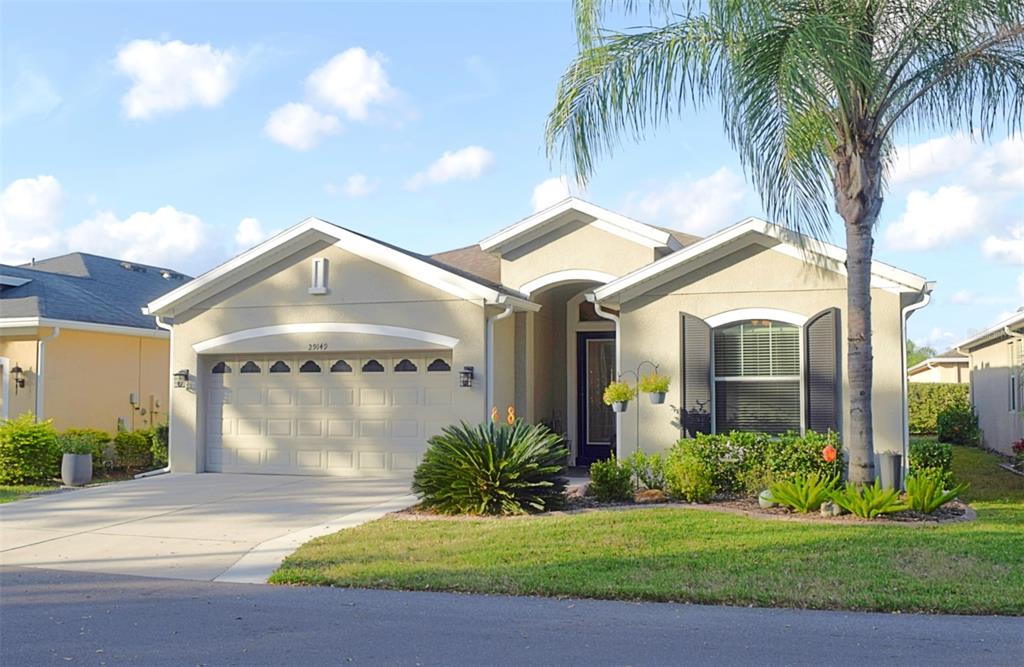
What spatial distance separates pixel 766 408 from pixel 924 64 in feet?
16.7

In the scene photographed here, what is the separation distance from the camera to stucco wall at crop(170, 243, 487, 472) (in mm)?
15469

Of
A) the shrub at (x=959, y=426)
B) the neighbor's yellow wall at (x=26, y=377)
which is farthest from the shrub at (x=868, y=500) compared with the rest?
the shrub at (x=959, y=426)

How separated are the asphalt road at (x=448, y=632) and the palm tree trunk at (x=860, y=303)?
437cm

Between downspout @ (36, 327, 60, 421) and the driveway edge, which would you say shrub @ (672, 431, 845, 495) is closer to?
the driveway edge

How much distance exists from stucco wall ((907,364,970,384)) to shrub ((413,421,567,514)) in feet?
74.3

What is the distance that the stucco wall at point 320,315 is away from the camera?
50.8ft

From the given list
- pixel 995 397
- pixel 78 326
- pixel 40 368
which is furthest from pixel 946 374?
pixel 40 368

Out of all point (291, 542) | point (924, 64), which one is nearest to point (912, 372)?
point (924, 64)

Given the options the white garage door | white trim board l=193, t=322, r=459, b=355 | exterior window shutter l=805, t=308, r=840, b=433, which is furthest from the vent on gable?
exterior window shutter l=805, t=308, r=840, b=433

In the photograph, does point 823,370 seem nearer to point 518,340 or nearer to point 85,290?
point 518,340

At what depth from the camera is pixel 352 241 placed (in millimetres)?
16078

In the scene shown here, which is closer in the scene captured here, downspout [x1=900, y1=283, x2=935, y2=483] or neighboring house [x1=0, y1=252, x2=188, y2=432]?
downspout [x1=900, y1=283, x2=935, y2=483]

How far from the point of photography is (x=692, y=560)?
29.2ft

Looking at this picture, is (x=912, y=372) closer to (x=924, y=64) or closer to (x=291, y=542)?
(x=924, y=64)
